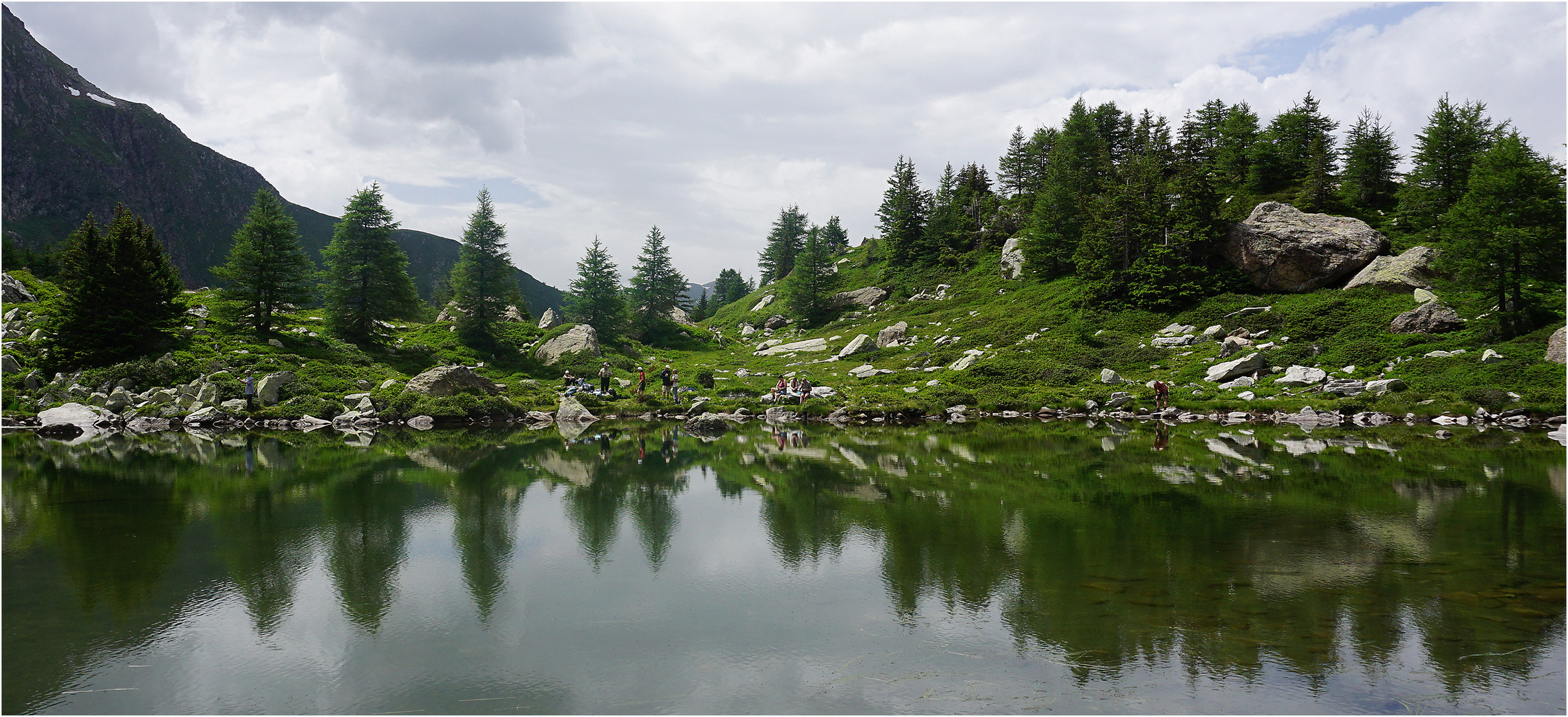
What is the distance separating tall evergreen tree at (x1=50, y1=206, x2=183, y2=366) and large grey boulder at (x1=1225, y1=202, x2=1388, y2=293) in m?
77.9

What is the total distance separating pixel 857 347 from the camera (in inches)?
2442

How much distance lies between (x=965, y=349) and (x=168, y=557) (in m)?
50.9

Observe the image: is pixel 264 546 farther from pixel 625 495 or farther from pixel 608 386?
pixel 608 386

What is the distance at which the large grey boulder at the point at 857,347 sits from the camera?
6159cm

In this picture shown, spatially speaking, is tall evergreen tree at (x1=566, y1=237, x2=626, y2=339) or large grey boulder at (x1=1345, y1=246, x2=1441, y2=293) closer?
large grey boulder at (x1=1345, y1=246, x2=1441, y2=293)

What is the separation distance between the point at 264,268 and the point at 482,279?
46.8ft

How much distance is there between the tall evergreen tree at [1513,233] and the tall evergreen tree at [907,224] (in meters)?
56.9

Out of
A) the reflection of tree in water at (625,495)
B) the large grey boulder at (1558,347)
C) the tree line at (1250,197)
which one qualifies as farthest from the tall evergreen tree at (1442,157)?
the reflection of tree in water at (625,495)

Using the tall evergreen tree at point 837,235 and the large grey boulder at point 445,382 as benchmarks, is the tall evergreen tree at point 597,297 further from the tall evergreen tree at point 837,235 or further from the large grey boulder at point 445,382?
the tall evergreen tree at point 837,235

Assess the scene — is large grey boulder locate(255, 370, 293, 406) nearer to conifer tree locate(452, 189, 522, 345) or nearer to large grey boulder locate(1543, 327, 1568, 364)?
conifer tree locate(452, 189, 522, 345)

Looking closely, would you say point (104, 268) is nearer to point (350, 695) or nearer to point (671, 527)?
point (671, 527)

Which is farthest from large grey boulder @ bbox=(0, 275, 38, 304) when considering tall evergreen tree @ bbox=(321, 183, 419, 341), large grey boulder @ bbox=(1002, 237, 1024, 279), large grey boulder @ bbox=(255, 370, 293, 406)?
large grey boulder @ bbox=(1002, 237, 1024, 279)

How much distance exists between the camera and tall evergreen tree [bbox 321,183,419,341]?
4994cm

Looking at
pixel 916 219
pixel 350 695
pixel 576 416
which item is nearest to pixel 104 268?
pixel 576 416
